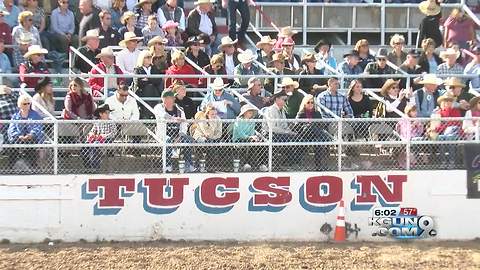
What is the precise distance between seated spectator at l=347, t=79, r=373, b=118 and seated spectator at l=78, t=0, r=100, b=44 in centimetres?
456

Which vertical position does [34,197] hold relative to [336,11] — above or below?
below

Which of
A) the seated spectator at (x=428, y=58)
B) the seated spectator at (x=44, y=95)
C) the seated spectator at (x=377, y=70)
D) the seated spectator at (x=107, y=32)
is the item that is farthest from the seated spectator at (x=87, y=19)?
the seated spectator at (x=428, y=58)

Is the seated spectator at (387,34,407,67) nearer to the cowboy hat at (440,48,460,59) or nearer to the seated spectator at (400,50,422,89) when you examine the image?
the seated spectator at (400,50,422,89)

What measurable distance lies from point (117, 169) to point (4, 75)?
2151 mm

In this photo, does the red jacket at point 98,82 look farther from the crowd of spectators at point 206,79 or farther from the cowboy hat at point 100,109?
the cowboy hat at point 100,109

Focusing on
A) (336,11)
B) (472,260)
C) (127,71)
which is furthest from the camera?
(336,11)

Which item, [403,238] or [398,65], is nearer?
[403,238]

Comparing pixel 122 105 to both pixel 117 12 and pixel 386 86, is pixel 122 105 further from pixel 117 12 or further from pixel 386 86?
pixel 386 86

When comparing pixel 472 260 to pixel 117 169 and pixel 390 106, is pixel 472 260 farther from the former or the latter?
pixel 117 169

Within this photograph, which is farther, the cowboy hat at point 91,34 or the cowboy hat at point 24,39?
the cowboy hat at point 91,34

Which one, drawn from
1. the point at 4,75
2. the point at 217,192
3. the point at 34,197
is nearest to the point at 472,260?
the point at 217,192

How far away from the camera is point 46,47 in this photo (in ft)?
50.2

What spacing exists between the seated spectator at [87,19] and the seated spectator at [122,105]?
2.69 m

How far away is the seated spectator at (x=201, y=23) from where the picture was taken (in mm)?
16062
